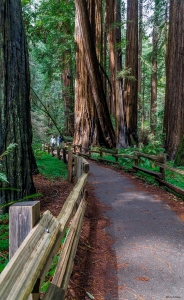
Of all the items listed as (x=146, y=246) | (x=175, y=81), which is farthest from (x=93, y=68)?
(x=146, y=246)

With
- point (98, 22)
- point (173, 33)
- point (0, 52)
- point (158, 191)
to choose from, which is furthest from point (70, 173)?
point (98, 22)

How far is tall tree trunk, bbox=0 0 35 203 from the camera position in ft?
16.5

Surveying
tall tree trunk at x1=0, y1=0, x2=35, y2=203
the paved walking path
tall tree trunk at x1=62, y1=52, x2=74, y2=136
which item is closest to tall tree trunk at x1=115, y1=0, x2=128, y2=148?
tall tree trunk at x1=62, y1=52, x2=74, y2=136

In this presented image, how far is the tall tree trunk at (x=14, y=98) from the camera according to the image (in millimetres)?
5027

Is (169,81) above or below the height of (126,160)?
above

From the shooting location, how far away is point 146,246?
4133 mm

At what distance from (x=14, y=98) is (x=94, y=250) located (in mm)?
3235

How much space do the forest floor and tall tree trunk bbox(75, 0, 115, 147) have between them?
10.1 metres

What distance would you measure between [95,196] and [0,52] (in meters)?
4.34

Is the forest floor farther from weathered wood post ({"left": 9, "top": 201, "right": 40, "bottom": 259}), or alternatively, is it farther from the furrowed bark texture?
the furrowed bark texture

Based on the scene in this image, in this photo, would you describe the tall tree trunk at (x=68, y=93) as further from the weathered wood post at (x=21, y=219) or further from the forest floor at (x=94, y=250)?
the weathered wood post at (x=21, y=219)

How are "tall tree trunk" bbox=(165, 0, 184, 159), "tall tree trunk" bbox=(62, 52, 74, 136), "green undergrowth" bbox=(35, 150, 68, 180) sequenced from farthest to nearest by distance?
1. "tall tree trunk" bbox=(62, 52, 74, 136)
2. "tall tree trunk" bbox=(165, 0, 184, 159)
3. "green undergrowth" bbox=(35, 150, 68, 180)

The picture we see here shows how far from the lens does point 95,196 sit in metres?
7.31

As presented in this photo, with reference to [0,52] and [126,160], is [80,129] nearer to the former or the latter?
[126,160]
